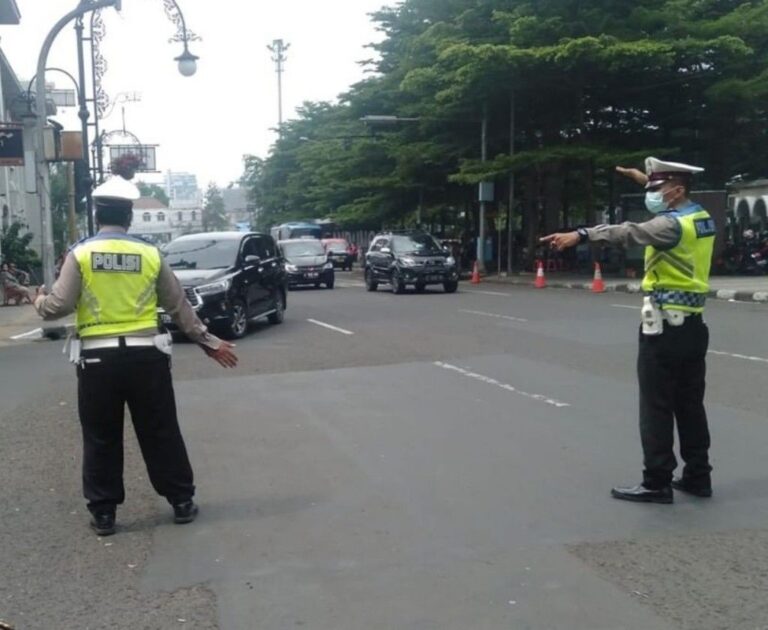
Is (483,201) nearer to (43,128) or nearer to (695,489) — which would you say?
(43,128)

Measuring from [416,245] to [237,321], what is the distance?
13515 millimetres

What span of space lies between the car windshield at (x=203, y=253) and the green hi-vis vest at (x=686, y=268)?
1143 cm

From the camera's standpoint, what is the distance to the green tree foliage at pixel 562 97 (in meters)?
29.9

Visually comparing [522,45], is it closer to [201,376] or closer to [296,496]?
[201,376]

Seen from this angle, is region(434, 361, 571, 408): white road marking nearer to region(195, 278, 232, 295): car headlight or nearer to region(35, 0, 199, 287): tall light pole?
region(195, 278, 232, 295): car headlight

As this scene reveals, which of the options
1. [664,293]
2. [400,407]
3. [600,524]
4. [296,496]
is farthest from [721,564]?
[400,407]

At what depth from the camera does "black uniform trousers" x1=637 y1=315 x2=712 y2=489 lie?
604cm

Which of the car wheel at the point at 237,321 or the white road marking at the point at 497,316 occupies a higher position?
the car wheel at the point at 237,321

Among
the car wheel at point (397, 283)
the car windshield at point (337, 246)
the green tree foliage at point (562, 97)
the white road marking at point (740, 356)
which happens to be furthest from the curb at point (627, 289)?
the car windshield at point (337, 246)

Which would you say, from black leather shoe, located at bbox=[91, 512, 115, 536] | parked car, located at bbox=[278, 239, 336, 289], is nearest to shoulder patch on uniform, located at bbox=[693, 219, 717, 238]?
black leather shoe, located at bbox=[91, 512, 115, 536]

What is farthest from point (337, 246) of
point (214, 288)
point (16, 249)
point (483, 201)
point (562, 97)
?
point (214, 288)

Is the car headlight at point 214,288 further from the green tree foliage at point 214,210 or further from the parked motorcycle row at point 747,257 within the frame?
the green tree foliage at point 214,210

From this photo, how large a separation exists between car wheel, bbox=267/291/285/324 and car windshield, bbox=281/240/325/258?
14.8 meters

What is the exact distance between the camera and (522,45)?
30.9 meters
